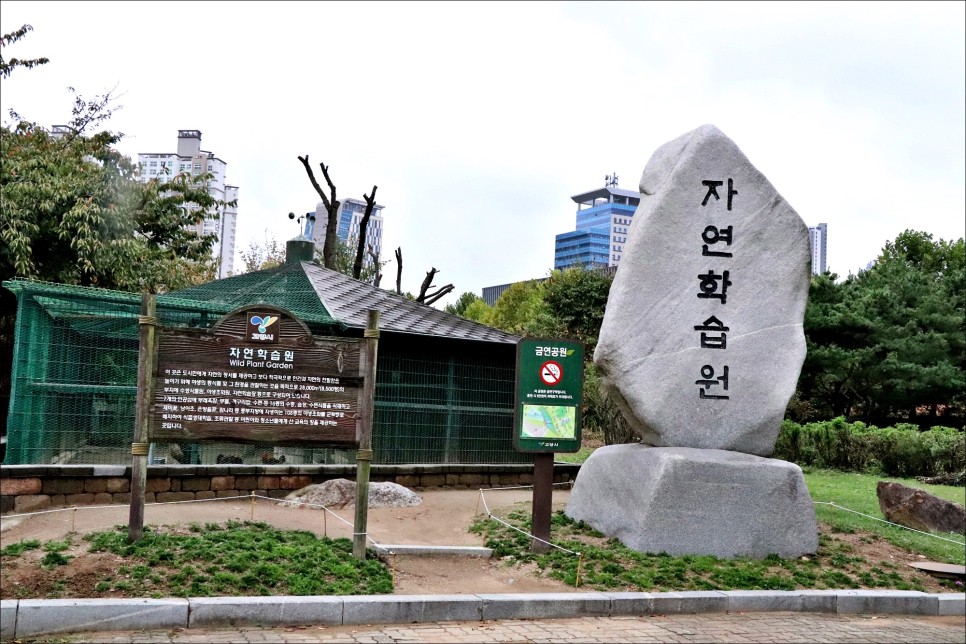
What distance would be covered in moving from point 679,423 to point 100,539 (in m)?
5.86

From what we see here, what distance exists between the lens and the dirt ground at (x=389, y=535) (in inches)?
277

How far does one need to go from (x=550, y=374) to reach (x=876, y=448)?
11565 mm

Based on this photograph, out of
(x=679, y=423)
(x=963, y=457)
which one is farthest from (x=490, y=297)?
(x=679, y=423)

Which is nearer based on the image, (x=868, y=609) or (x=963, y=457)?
(x=868, y=609)

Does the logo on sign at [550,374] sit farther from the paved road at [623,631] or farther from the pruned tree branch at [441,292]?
the pruned tree branch at [441,292]

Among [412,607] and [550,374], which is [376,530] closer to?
[550,374]

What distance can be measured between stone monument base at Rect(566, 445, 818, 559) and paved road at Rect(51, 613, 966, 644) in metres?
1.57

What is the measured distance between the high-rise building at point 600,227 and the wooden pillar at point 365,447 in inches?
3994

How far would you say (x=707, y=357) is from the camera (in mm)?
9711

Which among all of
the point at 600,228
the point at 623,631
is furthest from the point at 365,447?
the point at 600,228

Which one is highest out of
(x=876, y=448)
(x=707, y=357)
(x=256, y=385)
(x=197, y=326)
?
(x=197, y=326)

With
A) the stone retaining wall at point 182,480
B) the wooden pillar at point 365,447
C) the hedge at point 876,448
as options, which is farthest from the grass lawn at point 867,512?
the wooden pillar at point 365,447

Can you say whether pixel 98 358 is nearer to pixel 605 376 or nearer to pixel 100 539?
pixel 100 539

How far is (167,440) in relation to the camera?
7.68m
